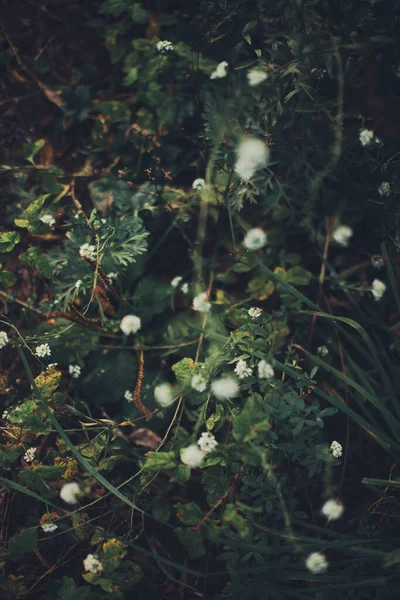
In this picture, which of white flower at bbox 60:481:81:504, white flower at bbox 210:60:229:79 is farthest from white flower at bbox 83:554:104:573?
white flower at bbox 210:60:229:79

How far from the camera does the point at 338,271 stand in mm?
1879

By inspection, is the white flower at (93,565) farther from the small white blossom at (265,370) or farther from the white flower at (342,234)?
the white flower at (342,234)

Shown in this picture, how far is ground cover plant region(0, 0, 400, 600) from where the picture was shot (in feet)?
4.70

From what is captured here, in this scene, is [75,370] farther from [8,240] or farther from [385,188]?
[385,188]

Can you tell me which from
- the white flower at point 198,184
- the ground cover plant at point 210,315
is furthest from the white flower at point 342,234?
the white flower at point 198,184

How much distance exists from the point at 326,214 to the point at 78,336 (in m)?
0.96

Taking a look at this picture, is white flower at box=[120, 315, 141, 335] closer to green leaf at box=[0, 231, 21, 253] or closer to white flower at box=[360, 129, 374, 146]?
green leaf at box=[0, 231, 21, 253]

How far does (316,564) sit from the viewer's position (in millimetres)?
1364

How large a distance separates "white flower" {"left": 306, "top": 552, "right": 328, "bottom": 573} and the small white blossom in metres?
0.49

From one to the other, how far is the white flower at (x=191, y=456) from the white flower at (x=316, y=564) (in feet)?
1.34

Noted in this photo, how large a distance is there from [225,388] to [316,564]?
520 millimetres

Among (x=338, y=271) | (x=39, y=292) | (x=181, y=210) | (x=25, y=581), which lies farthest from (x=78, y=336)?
(x=338, y=271)

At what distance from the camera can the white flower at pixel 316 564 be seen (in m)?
1.34

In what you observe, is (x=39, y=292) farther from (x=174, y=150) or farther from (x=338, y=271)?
(x=338, y=271)
